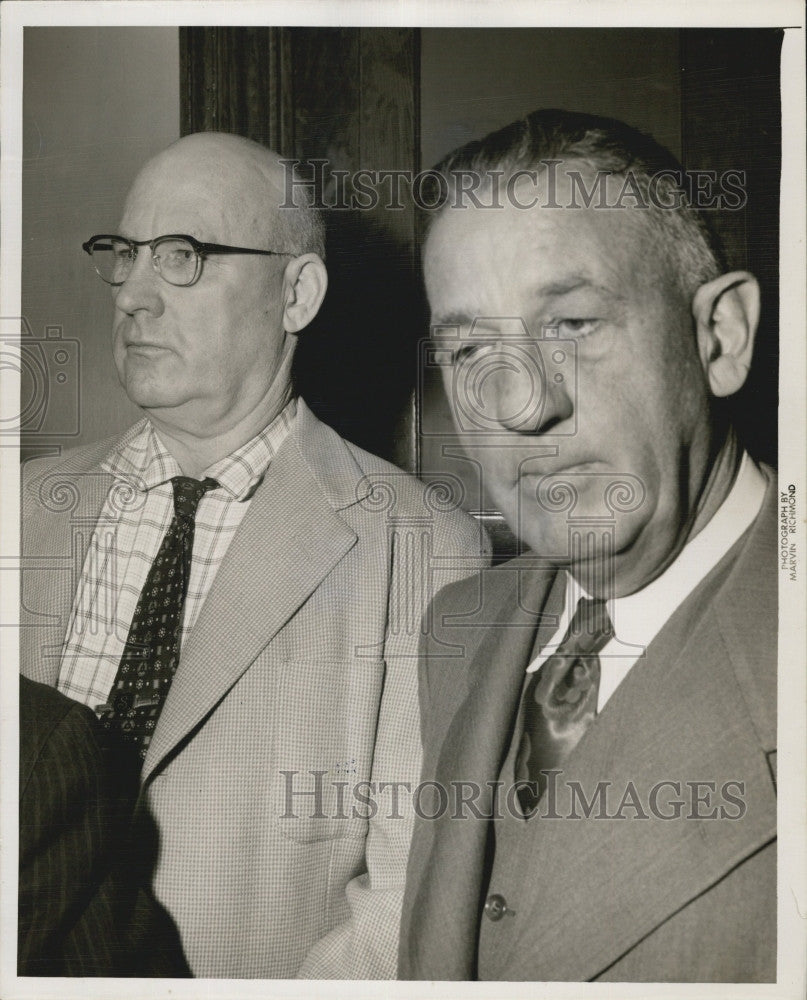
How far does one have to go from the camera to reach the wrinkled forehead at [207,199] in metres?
1.42

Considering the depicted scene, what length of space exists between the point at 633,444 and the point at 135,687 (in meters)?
0.82

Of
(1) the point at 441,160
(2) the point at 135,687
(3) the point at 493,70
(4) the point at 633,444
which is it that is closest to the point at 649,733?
(4) the point at 633,444

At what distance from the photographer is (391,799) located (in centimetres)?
143

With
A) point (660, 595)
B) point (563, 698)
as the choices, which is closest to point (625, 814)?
point (563, 698)

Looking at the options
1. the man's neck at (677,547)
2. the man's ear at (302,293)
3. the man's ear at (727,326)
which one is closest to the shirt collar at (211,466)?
the man's ear at (302,293)

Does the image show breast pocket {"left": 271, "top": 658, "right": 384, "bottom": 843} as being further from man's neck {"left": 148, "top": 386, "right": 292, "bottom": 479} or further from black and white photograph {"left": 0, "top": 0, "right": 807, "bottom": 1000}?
man's neck {"left": 148, "top": 386, "right": 292, "bottom": 479}

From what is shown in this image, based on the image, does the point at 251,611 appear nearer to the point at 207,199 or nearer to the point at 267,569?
the point at 267,569

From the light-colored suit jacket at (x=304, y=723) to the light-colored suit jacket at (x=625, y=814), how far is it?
2.1 inches

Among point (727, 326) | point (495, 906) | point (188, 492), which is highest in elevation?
point (727, 326)

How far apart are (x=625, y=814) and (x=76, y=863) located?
2.71 feet

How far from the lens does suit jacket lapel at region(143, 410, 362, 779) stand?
4.61ft

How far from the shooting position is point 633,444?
4.51 ft

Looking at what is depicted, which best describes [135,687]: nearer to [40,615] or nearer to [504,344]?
[40,615]

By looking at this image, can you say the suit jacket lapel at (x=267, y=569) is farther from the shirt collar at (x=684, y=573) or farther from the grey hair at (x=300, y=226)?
the shirt collar at (x=684, y=573)
